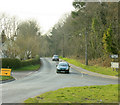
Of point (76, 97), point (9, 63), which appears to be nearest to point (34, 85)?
point (76, 97)

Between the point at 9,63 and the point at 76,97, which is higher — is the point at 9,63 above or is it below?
above

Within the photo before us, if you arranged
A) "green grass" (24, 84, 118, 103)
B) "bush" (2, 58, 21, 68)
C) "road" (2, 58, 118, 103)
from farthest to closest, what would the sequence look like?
"bush" (2, 58, 21, 68), "road" (2, 58, 118, 103), "green grass" (24, 84, 118, 103)

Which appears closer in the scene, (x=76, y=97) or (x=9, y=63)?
(x=76, y=97)

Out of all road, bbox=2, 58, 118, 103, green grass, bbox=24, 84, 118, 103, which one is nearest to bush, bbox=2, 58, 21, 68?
road, bbox=2, 58, 118, 103

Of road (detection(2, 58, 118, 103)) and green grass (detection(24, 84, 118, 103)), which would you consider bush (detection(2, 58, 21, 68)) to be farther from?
green grass (detection(24, 84, 118, 103))

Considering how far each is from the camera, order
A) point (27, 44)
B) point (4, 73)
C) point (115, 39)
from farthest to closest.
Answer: point (27, 44) < point (115, 39) < point (4, 73)

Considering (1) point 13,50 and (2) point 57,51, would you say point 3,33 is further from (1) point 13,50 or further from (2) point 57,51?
(2) point 57,51

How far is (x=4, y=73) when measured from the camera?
23.3 meters

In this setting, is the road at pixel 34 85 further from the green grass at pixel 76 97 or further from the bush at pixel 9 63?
the bush at pixel 9 63

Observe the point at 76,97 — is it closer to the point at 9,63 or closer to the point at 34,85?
the point at 34,85

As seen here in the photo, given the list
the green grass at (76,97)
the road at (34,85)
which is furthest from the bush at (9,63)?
the green grass at (76,97)

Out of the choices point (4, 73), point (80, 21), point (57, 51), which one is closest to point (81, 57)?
point (80, 21)

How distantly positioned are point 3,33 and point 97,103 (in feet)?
140

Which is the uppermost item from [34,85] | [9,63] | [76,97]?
[9,63]
